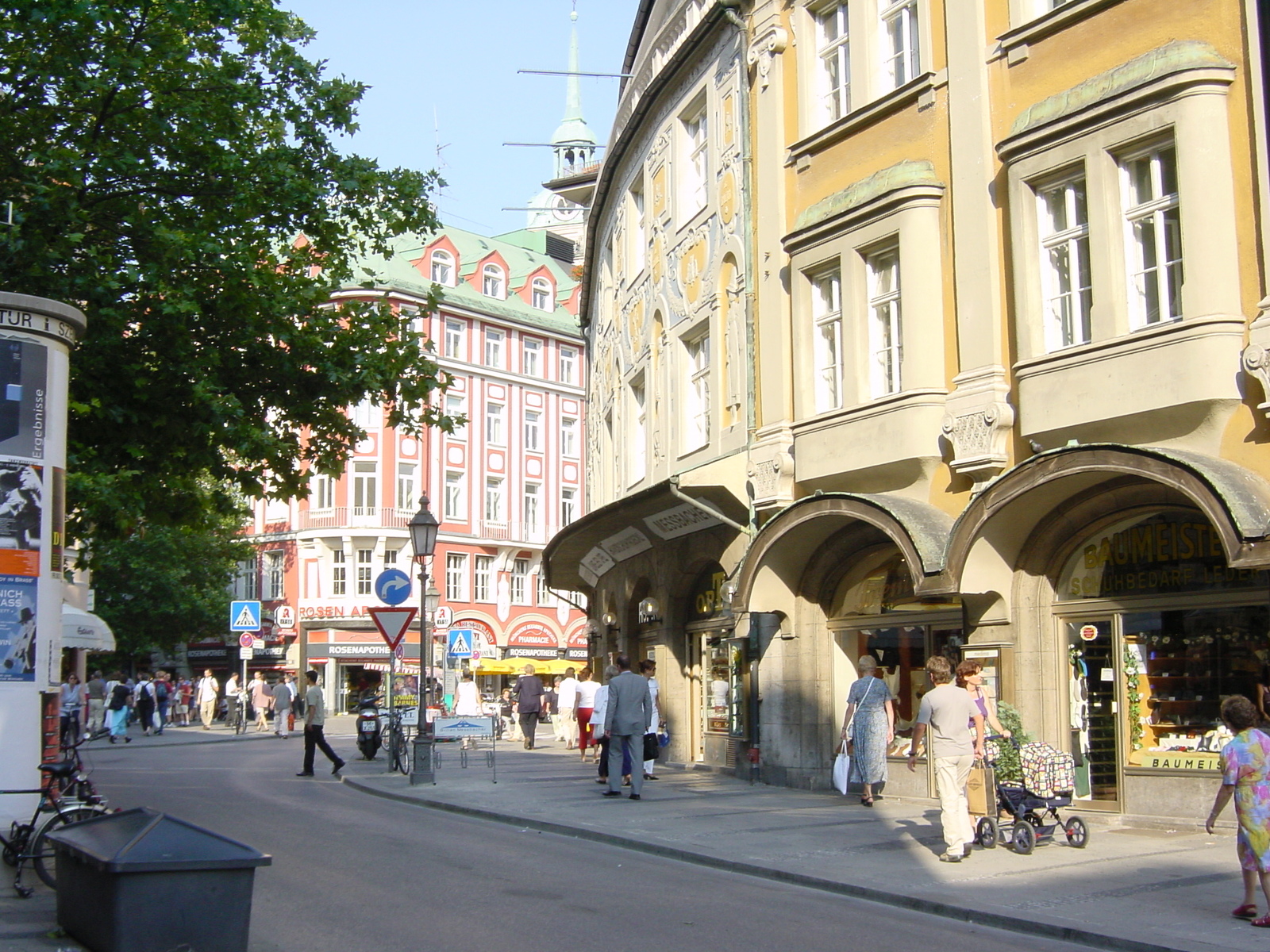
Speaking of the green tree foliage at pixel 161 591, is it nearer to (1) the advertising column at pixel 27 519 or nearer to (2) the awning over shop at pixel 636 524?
(2) the awning over shop at pixel 636 524

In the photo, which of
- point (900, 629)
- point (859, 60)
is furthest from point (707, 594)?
point (859, 60)

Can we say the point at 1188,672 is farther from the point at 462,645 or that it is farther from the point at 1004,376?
the point at 462,645

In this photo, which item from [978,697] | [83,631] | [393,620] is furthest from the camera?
[83,631]

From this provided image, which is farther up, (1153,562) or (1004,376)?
(1004,376)

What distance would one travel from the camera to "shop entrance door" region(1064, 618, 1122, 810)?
14.7 metres

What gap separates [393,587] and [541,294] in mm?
55768

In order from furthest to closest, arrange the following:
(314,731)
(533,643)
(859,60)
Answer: (533,643) → (314,731) → (859,60)

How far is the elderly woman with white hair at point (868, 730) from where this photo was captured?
16.4 m

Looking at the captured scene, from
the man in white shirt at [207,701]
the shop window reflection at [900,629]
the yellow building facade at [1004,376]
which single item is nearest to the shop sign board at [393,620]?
the yellow building facade at [1004,376]

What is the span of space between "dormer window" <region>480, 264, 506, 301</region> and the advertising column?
2474 inches

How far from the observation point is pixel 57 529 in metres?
10.9

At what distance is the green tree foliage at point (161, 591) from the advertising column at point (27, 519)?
50347 millimetres

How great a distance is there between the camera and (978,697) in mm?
12391

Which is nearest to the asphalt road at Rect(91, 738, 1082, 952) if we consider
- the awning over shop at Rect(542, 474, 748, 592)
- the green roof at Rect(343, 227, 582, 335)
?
the awning over shop at Rect(542, 474, 748, 592)
